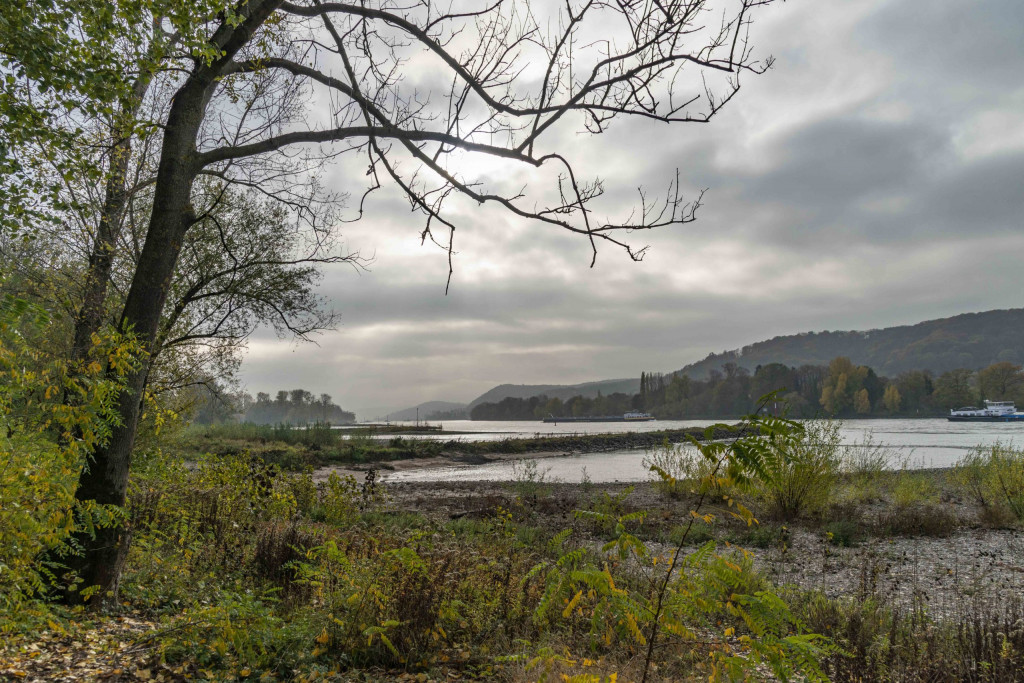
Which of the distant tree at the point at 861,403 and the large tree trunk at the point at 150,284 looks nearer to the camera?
the large tree trunk at the point at 150,284

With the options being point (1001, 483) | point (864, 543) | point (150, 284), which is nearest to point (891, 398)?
point (1001, 483)

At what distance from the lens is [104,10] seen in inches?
183

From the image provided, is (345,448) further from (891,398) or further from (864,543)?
(891,398)

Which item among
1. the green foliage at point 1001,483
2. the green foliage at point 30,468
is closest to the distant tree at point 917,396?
the green foliage at point 1001,483

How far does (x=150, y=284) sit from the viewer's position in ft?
18.6

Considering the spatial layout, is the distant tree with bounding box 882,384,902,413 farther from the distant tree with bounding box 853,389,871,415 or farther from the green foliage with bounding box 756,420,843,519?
the green foliage with bounding box 756,420,843,519

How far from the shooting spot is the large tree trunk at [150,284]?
210 inches

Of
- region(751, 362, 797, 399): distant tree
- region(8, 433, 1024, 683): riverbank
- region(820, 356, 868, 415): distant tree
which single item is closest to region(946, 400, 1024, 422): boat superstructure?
region(820, 356, 868, 415): distant tree

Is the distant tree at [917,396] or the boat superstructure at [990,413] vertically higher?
the distant tree at [917,396]

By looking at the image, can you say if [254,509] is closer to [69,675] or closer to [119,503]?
[119,503]

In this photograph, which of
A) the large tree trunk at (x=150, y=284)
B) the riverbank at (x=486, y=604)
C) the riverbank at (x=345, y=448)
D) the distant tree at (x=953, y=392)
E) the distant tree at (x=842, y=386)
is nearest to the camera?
the riverbank at (x=486, y=604)

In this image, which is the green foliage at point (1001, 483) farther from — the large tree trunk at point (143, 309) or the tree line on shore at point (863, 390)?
the tree line on shore at point (863, 390)

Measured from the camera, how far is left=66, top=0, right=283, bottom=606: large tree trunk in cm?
534

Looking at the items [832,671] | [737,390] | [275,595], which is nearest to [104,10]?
[275,595]
